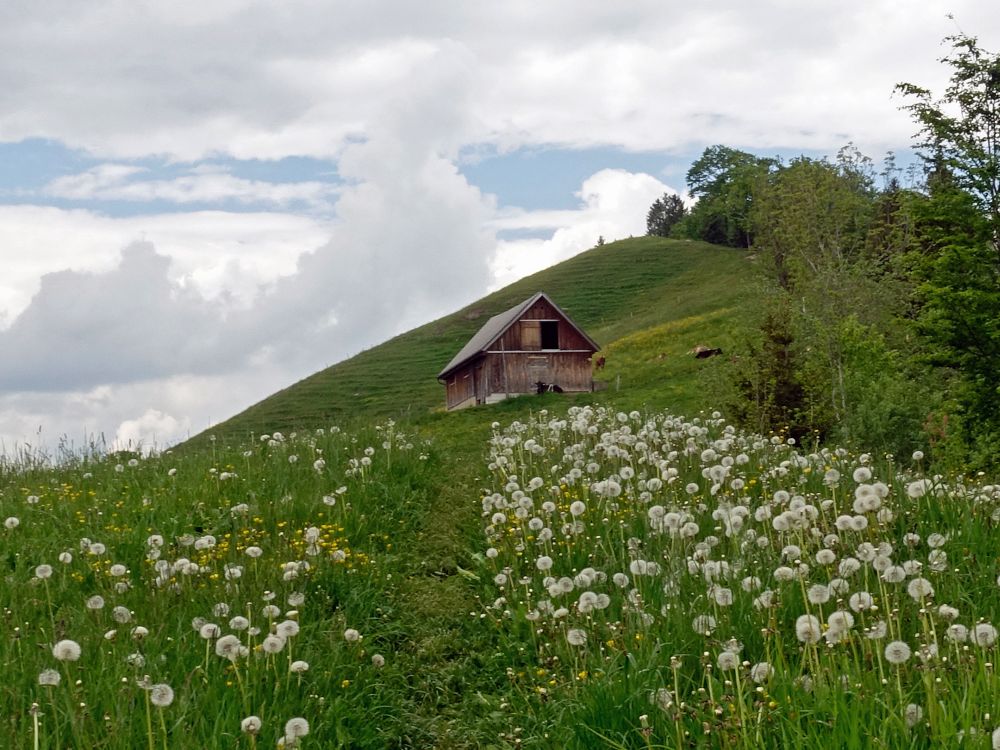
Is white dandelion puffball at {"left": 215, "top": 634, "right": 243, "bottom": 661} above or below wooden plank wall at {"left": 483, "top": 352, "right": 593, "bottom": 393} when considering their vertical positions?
below

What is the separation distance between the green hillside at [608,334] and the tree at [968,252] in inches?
738

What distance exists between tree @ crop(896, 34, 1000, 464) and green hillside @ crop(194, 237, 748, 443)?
18.7 m

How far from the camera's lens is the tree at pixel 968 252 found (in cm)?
2016

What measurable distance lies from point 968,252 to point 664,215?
423 feet

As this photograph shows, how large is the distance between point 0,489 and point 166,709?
29.0 ft

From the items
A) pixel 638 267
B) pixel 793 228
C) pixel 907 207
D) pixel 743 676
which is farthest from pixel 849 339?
pixel 638 267

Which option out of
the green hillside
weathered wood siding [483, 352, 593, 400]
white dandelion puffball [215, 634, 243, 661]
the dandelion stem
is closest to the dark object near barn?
the green hillside

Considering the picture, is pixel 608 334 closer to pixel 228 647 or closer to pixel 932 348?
pixel 932 348

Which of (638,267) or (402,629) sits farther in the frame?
(638,267)

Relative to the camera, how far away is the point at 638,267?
10381 centimetres

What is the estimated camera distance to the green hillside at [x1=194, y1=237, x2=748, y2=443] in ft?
186

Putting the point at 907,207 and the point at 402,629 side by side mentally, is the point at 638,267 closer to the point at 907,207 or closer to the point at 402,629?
the point at 907,207

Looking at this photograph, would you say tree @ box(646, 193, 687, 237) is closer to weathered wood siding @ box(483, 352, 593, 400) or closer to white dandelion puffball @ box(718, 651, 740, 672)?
weathered wood siding @ box(483, 352, 593, 400)

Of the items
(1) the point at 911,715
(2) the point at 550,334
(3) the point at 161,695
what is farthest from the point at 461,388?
(1) the point at 911,715
